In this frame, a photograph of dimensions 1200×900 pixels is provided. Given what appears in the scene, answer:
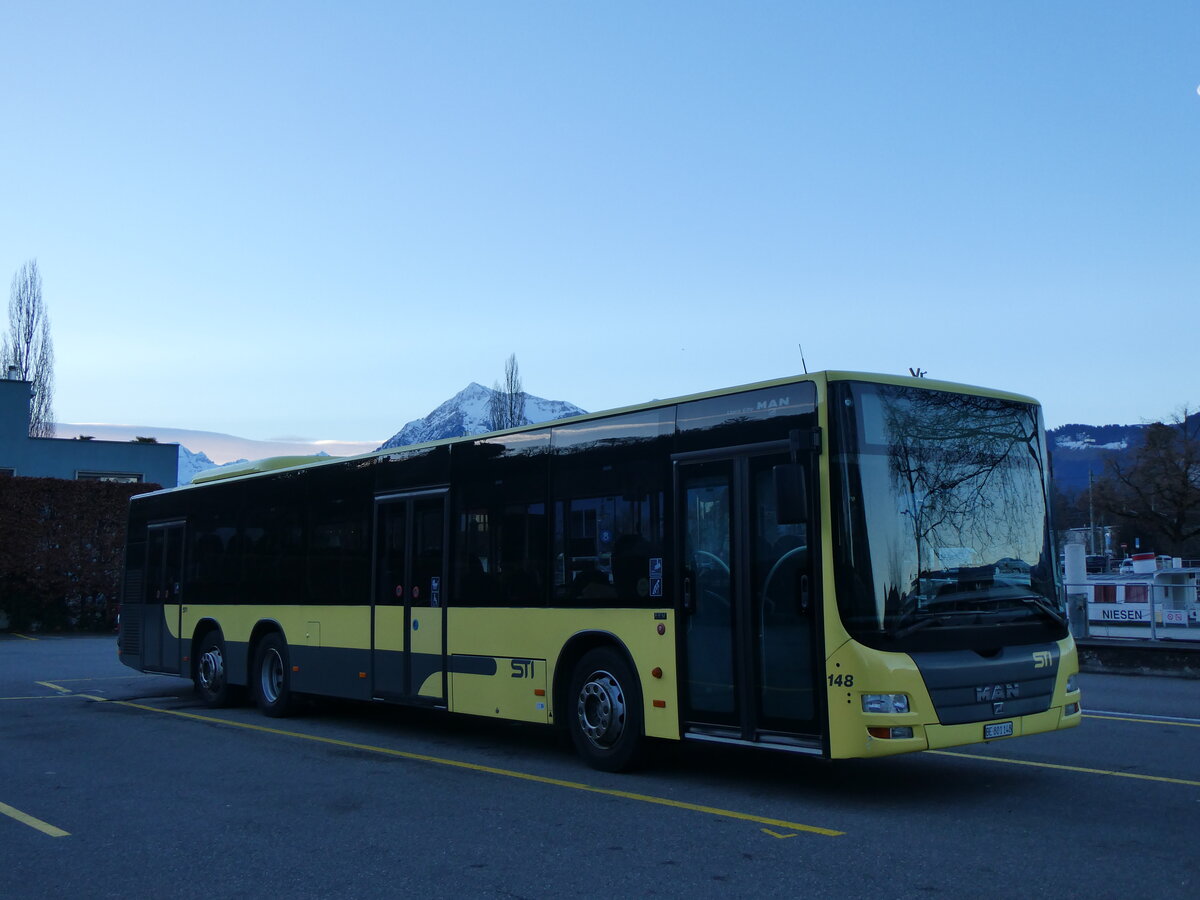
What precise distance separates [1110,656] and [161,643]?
599 inches

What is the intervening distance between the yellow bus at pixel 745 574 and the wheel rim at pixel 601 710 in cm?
2

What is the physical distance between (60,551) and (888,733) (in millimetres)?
30554

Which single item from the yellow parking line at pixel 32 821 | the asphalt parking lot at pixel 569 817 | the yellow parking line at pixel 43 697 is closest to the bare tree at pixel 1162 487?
the asphalt parking lot at pixel 569 817

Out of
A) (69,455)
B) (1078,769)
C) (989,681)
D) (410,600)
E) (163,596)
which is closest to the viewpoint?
(989,681)

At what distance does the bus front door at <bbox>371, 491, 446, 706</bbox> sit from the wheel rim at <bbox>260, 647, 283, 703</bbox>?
2.49 meters

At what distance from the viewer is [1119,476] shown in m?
81.6

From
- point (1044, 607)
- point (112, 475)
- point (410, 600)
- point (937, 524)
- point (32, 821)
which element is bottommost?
point (32, 821)

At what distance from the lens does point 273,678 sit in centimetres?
1442

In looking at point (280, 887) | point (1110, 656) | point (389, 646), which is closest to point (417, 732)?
point (389, 646)

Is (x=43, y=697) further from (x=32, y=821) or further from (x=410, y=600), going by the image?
(x=32, y=821)

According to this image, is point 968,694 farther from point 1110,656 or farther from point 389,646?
point 1110,656

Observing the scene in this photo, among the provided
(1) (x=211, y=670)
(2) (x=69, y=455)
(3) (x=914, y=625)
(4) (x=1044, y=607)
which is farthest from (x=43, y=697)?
(2) (x=69, y=455)

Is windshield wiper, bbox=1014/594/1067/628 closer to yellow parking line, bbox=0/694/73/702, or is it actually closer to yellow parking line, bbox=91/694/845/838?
yellow parking line, bbox=91/694/845/838

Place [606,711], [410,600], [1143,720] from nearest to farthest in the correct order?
[606,711]
[410,600]
[1143,720]
